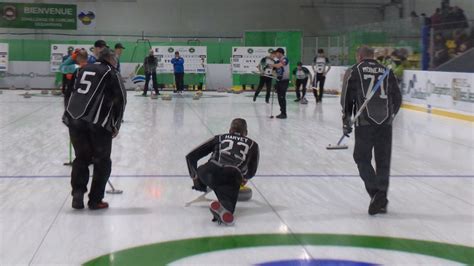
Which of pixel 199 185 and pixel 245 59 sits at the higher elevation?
pixel 245 59

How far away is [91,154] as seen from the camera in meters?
5.34

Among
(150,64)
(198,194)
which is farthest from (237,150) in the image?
(150,64)

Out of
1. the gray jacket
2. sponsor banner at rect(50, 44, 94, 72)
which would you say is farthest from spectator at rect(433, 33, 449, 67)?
sponsor banner at rect(50, 44, 94, 72)

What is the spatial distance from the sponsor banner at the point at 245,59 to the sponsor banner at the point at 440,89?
31.4 feet

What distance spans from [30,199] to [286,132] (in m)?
6.40

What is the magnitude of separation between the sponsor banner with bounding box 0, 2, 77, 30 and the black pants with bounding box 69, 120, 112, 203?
24306mm

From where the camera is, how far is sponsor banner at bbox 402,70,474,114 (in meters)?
14.2

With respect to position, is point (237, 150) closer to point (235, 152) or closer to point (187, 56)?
point (235, 152)

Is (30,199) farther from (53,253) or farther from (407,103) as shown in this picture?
(407,103)

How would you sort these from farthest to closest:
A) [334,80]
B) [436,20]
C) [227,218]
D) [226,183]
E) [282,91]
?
[334,80]
[436,20]
[282,91]
[226,183]
[227,218]

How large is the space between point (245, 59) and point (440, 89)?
481 inches

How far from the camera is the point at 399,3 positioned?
27281mm

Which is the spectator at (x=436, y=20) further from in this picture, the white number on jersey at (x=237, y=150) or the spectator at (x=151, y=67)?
the white number on jersey at (x=237, y=150)

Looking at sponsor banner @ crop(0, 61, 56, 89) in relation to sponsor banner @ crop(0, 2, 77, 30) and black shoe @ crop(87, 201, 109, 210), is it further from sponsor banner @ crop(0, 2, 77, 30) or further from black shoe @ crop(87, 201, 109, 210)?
black shoe @ crop(87, 201, 109, 210)
